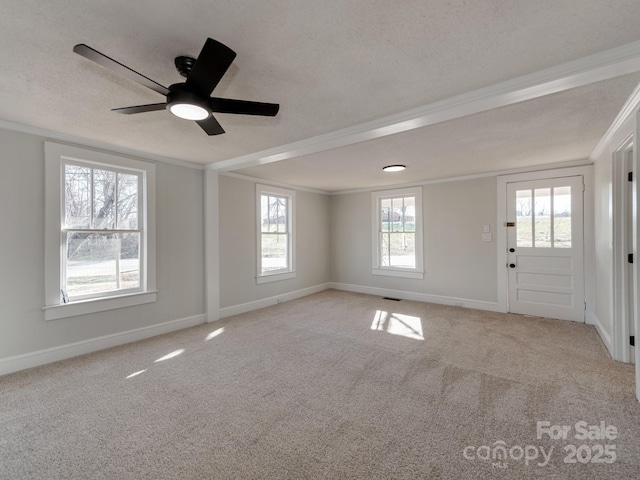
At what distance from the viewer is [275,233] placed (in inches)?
222

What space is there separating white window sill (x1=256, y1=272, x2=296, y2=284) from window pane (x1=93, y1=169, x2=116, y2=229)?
8.02ft

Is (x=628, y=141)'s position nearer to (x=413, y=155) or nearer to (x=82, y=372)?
(x=413, y=155)

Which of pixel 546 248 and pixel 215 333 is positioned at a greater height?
pixel 546 248

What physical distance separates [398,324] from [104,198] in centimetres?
417

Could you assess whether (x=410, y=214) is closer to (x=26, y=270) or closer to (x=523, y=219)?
(x=523, y=219)

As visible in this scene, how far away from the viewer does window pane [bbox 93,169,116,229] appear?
3334 mm

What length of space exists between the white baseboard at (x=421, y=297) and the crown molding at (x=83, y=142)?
4245 mm

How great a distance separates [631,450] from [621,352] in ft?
5.46

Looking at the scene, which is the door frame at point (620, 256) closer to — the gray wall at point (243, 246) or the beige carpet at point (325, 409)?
the beige carpet at point (325, 409)

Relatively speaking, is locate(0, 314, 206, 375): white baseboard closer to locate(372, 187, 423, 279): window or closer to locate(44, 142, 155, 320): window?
locate(44, 142, 155, 320): window

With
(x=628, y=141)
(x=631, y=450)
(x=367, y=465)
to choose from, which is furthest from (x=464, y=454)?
(x=628, y=141)

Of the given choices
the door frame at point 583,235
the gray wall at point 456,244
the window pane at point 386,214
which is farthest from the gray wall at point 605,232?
the window pane at point 386,214

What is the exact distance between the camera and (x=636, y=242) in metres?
2.29

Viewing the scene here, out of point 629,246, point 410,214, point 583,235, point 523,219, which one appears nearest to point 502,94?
point 629,246
